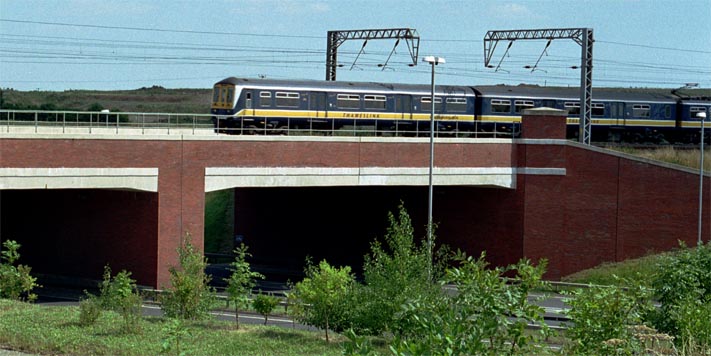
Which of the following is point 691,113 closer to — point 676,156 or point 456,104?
point 676,156

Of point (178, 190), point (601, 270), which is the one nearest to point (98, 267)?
point (178, 190)

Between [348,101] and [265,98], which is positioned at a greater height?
[348,101]

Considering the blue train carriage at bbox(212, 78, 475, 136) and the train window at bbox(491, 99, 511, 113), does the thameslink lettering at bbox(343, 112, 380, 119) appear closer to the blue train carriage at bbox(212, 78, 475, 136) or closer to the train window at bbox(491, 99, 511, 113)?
the blue train carriage at bbox(212, 78, 475, 136)

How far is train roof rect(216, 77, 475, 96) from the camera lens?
144 feet

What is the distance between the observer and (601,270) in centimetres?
4141

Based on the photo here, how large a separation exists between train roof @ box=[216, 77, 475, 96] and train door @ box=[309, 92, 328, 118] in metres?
0.35

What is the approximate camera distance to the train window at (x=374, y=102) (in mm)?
46875

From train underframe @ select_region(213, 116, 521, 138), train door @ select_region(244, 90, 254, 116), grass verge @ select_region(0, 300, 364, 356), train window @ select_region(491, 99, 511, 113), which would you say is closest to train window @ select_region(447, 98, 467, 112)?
train underframe @ select_region(213, 116, 521, 138)

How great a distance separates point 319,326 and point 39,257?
21.7m

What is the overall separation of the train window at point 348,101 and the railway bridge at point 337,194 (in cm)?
390

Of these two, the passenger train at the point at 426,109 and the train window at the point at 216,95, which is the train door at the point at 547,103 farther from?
the train window at the point at 216,95

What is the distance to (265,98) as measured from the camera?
44.0 meters

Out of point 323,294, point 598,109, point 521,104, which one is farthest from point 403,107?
point 323,294

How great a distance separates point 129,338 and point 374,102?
91.6ft
